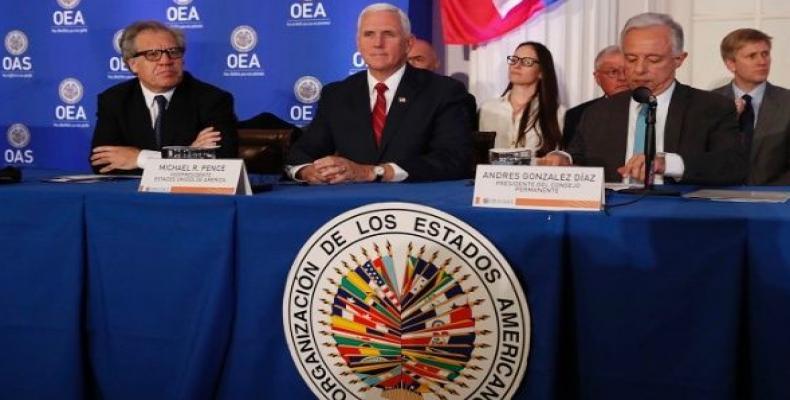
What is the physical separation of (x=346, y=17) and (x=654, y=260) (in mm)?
3478

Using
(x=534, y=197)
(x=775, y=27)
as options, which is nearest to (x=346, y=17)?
(x=775, y=27)

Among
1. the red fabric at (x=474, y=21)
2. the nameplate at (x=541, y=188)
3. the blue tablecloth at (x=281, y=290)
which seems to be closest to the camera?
the blue tablecloth at (x=281, y=290)

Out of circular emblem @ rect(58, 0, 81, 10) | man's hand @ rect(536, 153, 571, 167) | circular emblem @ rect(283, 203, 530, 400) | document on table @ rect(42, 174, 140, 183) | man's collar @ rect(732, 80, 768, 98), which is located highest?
circular emblem @ rect(58, 0, 81, 10)

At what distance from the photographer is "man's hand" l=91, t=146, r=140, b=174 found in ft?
9.86

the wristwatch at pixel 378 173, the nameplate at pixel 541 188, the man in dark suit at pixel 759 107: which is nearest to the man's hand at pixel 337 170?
the wristwatch at pixel 378 173

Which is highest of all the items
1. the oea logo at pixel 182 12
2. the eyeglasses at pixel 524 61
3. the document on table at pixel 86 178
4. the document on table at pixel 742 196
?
the oea logo at pixel 182 12

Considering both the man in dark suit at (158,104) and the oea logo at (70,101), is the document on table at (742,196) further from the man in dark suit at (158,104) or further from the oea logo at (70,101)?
the oea logo at (70,101)

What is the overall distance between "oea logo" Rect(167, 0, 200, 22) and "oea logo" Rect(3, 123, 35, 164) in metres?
1.31

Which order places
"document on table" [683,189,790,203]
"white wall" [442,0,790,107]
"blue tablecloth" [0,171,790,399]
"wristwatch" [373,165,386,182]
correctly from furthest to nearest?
"white wall" [442,0,790,107] < "wristwatch" [373,165,386,182] < "document on table" [683,189,790,203] < "blue tablecloth" [0,171,790,399]

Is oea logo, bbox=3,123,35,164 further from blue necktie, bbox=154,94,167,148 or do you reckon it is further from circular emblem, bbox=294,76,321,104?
Answer: blue necktie, bbox=154,94,167,148

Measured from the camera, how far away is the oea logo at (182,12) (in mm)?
5344

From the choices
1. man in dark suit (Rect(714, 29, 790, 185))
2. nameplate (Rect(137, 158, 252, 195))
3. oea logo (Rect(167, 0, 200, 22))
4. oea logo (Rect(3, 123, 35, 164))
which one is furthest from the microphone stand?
oea logo (Rect(3, 123, 35, 164))

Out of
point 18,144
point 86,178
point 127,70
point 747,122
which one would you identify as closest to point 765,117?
point 747,122

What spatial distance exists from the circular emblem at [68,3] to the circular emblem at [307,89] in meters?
1.62
